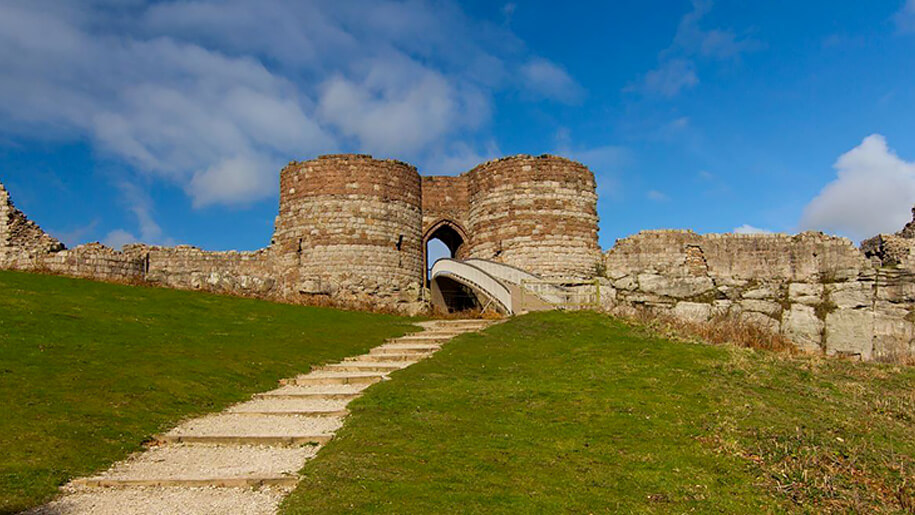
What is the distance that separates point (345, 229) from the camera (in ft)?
96.6

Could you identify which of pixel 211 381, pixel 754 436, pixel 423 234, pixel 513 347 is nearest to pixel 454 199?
pixel 423 234

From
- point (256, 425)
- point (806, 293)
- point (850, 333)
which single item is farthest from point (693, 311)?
point (256, 425)

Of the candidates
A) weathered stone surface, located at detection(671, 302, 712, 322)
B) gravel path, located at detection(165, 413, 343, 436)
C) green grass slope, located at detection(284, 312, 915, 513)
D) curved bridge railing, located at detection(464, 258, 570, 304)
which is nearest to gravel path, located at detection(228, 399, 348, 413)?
gravel path, located at detection(165, 413, 343, 436)

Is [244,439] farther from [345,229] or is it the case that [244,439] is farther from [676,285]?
[676,285]

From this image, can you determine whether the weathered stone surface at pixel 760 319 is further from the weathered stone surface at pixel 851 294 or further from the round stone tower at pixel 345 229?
the round stone tower at pixel 345 229

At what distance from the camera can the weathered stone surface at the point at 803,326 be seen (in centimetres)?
2847

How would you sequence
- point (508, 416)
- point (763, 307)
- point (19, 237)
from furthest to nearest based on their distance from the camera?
point (763, 307) < point (19, 237) < point (508, 416)

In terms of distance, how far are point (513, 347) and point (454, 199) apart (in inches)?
651

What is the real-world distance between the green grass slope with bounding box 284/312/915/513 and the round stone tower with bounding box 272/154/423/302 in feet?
49.7

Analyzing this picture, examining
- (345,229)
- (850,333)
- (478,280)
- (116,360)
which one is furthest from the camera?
(345,229)

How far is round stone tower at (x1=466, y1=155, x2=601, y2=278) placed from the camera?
94.8ft

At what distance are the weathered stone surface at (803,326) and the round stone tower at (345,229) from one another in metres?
16.8

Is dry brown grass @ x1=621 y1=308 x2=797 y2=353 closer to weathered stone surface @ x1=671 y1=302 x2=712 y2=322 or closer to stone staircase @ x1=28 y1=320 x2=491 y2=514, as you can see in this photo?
weathered stone surface @ x1=671 y1=302 x2=712 y2=322

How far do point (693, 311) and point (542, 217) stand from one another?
807 centimetres
